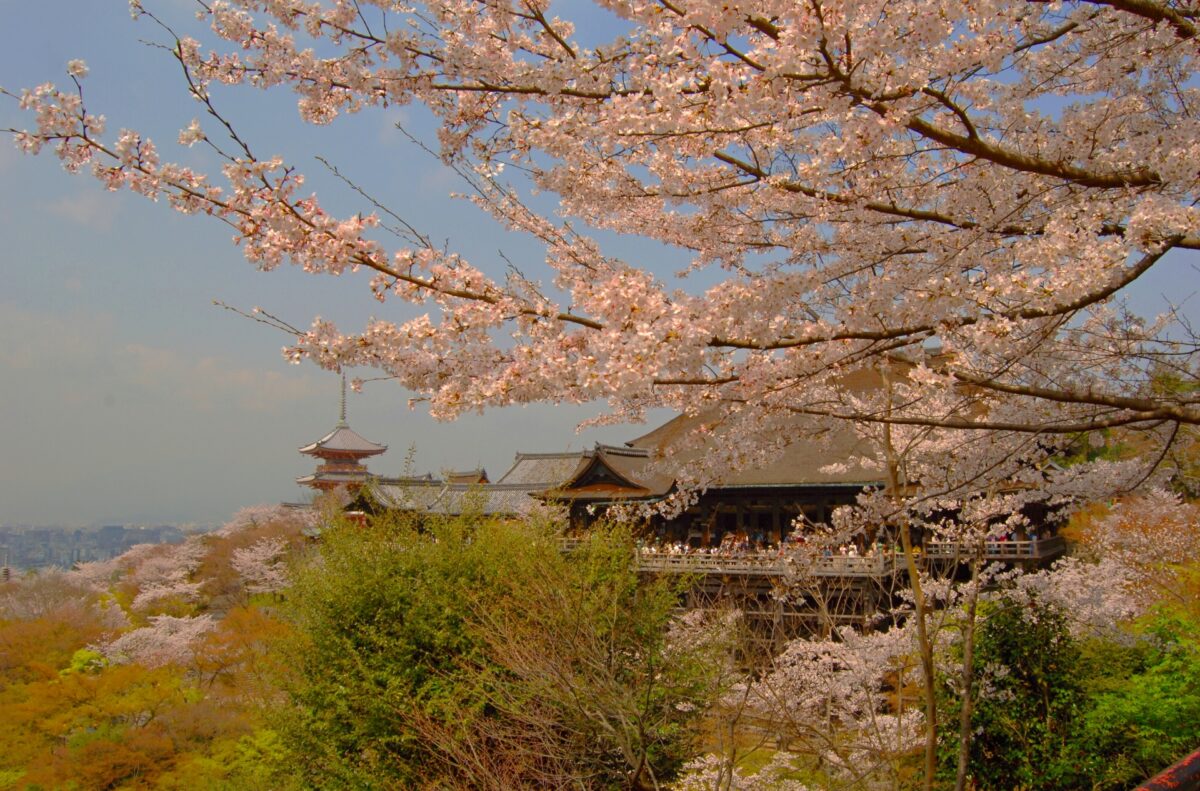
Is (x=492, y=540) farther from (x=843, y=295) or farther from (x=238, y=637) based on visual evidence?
(x=238, y=637)

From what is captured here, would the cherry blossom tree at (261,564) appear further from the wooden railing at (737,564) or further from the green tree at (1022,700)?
the green tree at (1022,700)

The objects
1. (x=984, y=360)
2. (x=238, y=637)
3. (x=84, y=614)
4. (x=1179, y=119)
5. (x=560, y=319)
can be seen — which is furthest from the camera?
(x=84, y=614)

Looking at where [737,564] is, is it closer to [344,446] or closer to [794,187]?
[794,187]

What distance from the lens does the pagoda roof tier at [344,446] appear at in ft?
130

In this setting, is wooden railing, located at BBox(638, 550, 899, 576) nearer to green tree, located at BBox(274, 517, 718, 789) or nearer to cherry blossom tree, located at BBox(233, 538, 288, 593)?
green tree, located at BBox(274, 517, 718, 789)

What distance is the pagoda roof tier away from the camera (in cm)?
3969

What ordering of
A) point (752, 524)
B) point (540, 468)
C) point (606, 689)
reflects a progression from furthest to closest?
1. point (540, 468)
2. point (752, 524)
3. point (606, 689)

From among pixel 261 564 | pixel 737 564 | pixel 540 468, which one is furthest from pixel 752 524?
pixel 261 564

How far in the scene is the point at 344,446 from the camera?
40.5 metres

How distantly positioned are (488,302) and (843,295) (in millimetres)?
1325

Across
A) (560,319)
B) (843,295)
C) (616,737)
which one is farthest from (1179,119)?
(616,737)

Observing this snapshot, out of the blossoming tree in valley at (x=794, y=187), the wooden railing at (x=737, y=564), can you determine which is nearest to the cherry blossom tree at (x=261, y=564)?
the wooden railing at (x=737, y=564)

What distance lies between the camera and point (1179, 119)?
2.82 metres

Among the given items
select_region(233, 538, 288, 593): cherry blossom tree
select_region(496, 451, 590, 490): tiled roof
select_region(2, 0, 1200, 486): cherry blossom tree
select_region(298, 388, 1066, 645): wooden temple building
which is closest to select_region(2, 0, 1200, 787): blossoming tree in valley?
select_region(2, 0, 1200, 486): cherry blossom tree
